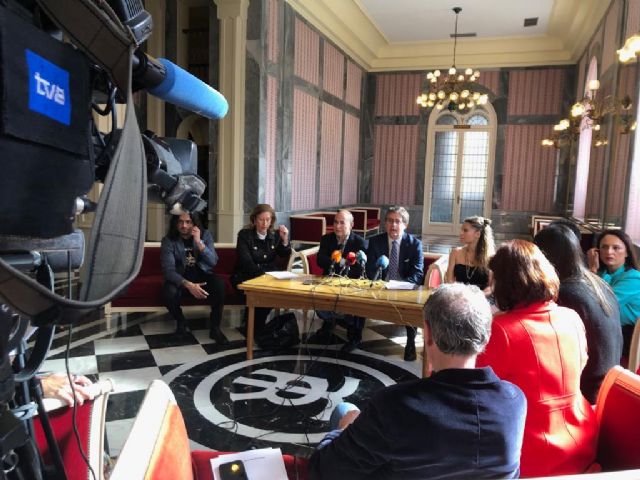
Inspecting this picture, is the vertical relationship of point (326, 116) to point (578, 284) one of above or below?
above

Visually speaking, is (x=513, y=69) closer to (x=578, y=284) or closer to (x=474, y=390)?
(x=578, y=284)

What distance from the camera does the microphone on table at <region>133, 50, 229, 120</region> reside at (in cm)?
79

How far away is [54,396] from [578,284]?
2080mm

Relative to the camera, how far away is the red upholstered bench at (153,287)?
4.34 metres

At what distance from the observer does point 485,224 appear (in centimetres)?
383

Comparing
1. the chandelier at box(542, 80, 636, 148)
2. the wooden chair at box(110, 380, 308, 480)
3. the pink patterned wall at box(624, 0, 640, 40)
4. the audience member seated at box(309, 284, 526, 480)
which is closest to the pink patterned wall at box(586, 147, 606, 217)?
the chandelier at box(542, 80, 636, 148)

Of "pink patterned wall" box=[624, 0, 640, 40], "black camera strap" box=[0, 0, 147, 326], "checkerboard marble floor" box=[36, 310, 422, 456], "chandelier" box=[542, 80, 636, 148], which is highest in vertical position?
"pink patterned wall" box=[624, 0, 640, 40]

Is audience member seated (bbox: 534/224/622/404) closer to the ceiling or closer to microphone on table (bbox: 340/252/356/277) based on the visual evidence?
microphone on table (bbox: 340/252/356/277)

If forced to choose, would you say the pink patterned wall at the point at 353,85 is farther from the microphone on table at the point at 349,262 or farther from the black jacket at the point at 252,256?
the microphone on table at the point at 349,262

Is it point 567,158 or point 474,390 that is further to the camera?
point 567,158

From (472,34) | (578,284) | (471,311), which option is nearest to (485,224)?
(578,284)

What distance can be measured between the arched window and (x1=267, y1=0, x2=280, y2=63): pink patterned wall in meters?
5.68

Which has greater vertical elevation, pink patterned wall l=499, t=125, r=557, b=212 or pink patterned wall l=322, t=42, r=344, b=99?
pink patterned wall l=322, t=42, r=344, b=99

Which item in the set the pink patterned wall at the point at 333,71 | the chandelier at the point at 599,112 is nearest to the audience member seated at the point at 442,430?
the chandelier at the point at 599,112
